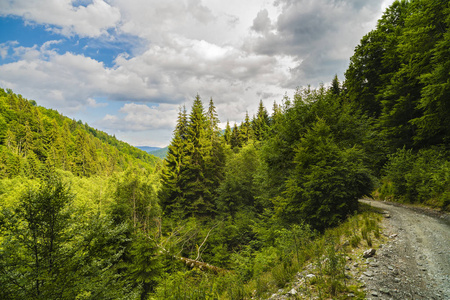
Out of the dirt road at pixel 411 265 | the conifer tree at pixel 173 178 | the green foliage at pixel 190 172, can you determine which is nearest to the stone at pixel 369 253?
the dirt road at pixel 411 265

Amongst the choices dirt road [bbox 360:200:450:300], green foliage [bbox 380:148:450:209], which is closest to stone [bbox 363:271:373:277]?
dirt road [bbox 360:200:450:300]

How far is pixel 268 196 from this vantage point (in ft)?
Answer: 49.3

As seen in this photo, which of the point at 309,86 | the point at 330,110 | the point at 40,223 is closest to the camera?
the point at 40,223

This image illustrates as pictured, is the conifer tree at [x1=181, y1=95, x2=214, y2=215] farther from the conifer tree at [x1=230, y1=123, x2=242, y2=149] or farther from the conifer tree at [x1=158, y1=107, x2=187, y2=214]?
the conifer tree at [x1=230, y1=123, x2=242, y2=149]

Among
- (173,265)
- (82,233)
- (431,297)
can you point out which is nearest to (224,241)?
(173,265)

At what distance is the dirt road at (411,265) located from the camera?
153 inches

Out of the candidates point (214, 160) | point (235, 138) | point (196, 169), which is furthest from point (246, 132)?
point (196, 169)

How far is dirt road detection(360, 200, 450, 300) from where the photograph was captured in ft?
12.7

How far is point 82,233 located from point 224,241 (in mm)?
16428

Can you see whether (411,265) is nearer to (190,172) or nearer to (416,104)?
(416,104)

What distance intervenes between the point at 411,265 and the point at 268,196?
10.3m

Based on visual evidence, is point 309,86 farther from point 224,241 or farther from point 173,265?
point 224,241

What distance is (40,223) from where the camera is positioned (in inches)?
195

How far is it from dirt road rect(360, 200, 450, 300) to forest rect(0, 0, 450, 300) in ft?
2.34
